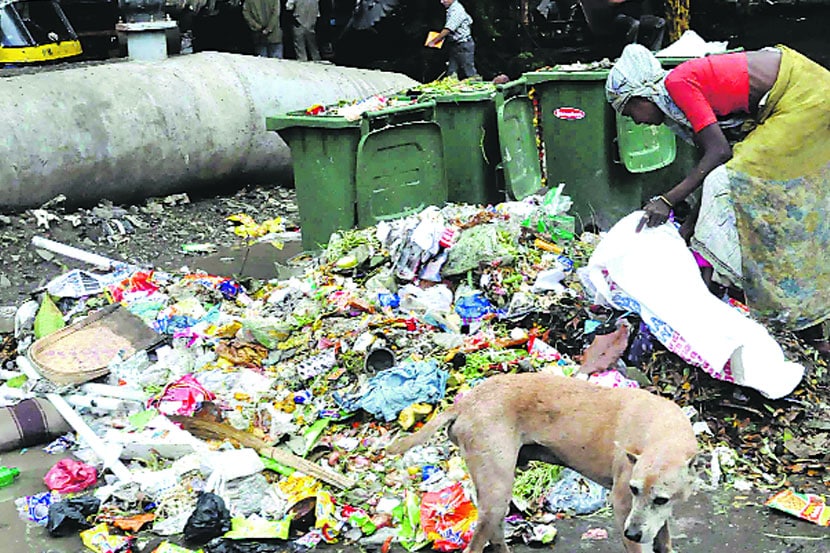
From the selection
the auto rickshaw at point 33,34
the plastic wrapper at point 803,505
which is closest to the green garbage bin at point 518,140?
the plastic wrapper at point 803,505

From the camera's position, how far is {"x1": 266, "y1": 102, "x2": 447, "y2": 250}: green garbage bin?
24.0 ft

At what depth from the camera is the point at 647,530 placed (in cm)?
356

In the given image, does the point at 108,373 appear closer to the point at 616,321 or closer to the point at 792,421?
the point at 616,321

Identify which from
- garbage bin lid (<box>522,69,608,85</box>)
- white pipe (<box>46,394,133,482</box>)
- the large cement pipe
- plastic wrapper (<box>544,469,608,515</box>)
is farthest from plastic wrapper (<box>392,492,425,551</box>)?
the large cement pipe

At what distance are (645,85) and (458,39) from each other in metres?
9.84

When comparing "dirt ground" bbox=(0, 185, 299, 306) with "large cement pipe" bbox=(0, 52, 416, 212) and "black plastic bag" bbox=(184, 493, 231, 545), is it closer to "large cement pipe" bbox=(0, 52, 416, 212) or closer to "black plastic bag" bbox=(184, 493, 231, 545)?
"large cement pipe" bbox=(0, 52, 416, 212)

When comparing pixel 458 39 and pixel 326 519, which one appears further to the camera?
pixel 458 39

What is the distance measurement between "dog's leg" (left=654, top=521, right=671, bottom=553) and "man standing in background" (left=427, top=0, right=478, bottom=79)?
467 inches

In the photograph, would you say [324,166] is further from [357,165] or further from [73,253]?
[73,253]

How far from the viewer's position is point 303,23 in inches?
630

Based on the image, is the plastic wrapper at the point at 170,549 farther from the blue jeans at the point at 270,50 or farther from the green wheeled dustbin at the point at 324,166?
the blue jeans at the point at 270,50

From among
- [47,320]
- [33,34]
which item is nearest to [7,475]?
[47,320]

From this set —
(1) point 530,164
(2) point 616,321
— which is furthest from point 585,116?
(2) point 616,321

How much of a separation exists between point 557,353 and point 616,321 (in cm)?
36
